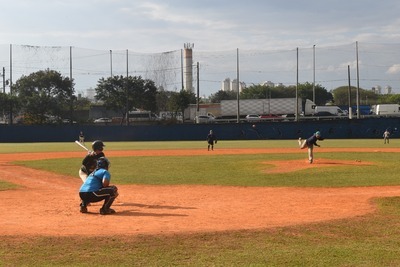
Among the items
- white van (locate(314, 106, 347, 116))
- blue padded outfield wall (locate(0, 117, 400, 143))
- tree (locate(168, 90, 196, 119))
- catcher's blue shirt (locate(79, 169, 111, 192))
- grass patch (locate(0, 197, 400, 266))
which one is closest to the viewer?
grass patch (locate(0, 197, 400, 266))

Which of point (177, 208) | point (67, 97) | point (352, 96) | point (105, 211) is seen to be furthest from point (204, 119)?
point (352, 96)

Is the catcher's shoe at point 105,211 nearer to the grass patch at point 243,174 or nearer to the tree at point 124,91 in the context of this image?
the grass patch at point 243,174

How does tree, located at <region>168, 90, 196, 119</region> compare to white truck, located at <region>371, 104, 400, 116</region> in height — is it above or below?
above

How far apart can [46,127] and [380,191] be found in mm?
54138

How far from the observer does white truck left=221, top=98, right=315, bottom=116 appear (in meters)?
→ 75.5

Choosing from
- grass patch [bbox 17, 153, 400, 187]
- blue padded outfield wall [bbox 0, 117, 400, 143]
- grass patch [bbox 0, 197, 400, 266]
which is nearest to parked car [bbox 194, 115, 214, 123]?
blue padded outfield wall [bbox 0, 117, 400, 143]

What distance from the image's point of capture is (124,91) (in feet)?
250

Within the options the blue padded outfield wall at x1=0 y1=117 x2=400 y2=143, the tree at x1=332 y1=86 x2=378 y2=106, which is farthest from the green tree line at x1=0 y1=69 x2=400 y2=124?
the tree at x1=332 y1=86 x2=378 y2=106

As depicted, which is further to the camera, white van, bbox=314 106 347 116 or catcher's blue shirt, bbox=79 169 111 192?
white van, bbox=314 106 347 116

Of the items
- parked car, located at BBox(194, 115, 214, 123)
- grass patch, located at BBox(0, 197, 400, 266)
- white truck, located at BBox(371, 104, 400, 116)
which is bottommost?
grass patch, located at BBox(0, 197, 400, 266)

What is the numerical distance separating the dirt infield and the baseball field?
23 mm

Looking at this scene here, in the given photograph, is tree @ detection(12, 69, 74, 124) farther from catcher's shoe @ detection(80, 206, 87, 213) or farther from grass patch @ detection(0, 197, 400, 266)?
grass patch @ detection(0, 197, 400, 266)

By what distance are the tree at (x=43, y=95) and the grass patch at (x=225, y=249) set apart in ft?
212

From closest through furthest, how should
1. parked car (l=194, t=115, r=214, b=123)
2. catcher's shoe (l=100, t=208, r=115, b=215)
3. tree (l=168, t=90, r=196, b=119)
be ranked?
catcher's shoe (l=100, t=208, r=115, b=215) < parked car (l=194, t=115, r=214, b=123) < tree (l=168, t=90, r=196, b=119)
